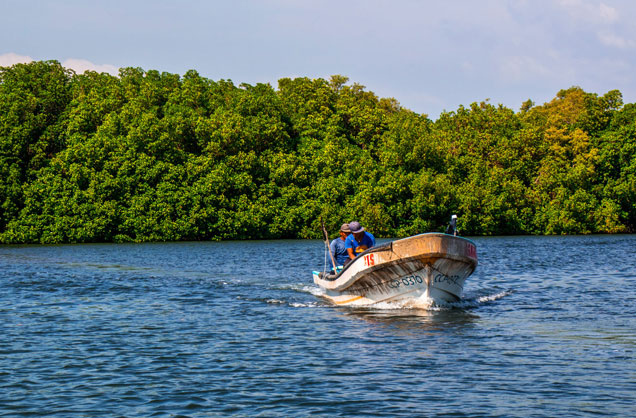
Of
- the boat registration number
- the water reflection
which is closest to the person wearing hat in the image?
the water reflection

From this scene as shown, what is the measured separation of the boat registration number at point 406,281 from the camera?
20406 millimetres

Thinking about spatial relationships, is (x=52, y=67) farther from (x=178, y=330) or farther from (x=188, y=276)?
(x=178, y=330)

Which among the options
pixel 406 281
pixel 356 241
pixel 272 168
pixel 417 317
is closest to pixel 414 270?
pixel 406 281

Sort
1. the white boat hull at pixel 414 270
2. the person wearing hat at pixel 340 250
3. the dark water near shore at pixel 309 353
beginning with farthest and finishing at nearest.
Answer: the person wearing hat at pixel 340 250
the white boat hull at pixel 414 270
the dark water near shore at pixel 309 353

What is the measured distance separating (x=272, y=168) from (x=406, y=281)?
65.3m

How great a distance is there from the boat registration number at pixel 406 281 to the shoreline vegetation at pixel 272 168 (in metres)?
58.4

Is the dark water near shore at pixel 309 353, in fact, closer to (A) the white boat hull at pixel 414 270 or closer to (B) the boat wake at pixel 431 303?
(B) the boat wake at pixel 431 303

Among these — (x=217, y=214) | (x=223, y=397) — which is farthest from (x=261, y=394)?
(x=217, y=214)

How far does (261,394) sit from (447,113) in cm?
9325

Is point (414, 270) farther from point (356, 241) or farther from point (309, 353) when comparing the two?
point (309, 353)

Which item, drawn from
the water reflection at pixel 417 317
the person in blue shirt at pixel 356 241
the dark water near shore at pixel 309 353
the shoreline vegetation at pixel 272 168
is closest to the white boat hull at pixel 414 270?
the water reflection at pixel 417 317

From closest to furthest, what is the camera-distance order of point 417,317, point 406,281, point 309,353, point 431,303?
point 309,353
point 417,317
point 406,281
point 431,303

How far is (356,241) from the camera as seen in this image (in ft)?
76.1

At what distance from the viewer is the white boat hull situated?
19750mm
